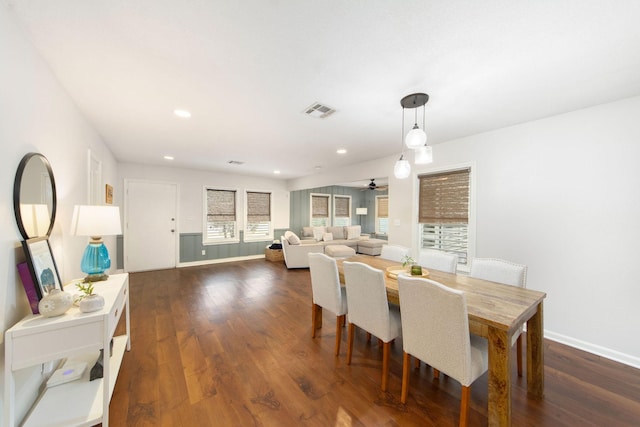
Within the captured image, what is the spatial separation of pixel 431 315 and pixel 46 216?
9.06 feet

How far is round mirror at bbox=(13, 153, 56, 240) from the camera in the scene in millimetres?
1377

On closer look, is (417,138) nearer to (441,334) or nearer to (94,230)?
(441,334)

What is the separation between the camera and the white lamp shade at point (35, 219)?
1.43 meters

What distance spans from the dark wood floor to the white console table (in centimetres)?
22

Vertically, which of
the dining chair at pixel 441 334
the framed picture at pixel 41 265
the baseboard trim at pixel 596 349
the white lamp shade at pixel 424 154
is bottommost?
the baseboard trim at pixel 596 349

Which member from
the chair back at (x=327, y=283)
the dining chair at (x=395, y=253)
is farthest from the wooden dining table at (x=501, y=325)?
the dining chair at (x=395, y=253)

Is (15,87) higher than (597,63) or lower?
lower

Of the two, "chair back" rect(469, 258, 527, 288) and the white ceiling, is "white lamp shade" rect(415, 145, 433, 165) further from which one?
"chair back" rect(469, 258, 527, 288)

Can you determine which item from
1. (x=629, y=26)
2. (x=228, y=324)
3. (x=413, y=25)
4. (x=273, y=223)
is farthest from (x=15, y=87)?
(x=273, y=223)

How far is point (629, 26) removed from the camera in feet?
4.37

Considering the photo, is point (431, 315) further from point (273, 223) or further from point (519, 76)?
point (273, 223)

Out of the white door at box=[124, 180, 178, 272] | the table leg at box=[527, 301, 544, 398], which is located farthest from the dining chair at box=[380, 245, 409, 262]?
the white door at box=[124, 180, 178, 272]

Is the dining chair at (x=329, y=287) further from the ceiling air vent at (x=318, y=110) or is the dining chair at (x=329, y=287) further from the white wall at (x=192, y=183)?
the white wall at (x=192, y=183)

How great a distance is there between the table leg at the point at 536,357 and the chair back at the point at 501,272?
1.13ft
